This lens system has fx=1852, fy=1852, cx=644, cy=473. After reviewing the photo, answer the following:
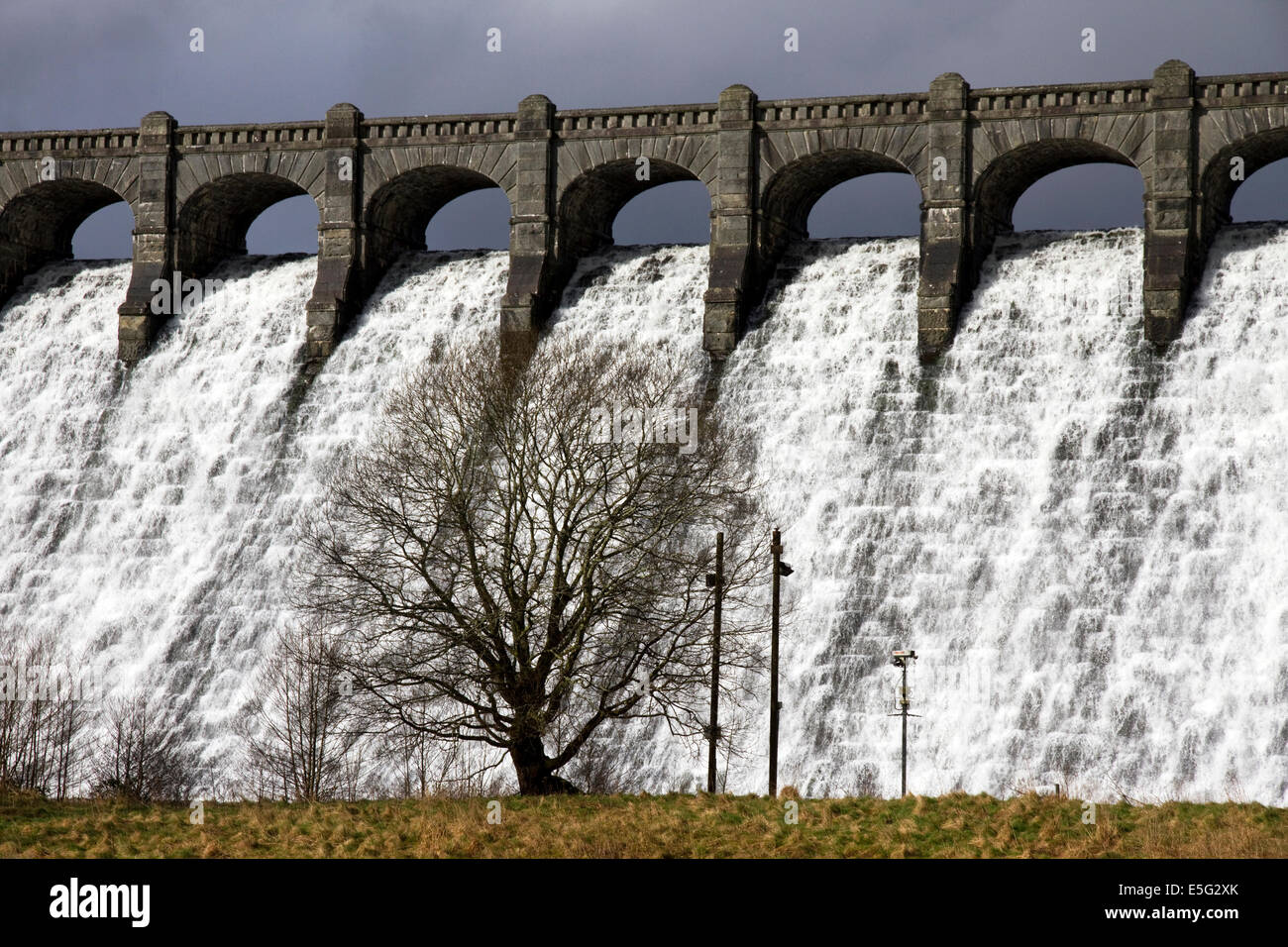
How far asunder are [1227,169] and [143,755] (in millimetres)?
32358

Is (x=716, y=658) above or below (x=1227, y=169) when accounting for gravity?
below

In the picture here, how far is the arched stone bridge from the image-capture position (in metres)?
49.7

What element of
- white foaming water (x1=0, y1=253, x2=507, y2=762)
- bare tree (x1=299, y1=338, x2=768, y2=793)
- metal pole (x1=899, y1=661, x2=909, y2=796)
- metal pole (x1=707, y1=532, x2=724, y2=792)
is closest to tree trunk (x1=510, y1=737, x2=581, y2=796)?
bare tree (x1=299, y1=338, x2=768, y2=793)

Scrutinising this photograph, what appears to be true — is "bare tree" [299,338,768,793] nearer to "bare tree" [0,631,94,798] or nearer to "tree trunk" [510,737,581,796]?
"tree trunk" [510,737,581,796]

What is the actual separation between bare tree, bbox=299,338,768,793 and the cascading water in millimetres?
5361

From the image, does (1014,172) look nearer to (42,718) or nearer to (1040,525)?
(1040,525)

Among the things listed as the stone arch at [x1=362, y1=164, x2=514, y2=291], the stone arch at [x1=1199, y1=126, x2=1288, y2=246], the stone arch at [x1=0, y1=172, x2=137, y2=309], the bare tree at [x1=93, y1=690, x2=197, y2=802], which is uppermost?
the stone arch at [x1=0, y1=172, x2=137, y2=309]

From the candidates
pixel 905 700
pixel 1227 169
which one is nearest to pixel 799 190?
pixel 1227 169

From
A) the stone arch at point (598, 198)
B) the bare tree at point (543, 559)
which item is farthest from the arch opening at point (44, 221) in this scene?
the bare tree at point (543, 559)

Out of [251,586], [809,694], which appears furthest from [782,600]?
[251,586]

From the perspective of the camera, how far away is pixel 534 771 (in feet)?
119

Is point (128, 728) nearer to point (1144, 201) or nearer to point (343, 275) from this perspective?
point (343, 275)

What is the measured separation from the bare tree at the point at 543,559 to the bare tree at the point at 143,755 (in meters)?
6.16
